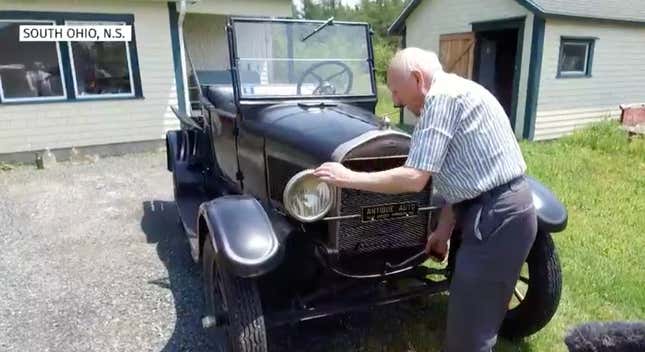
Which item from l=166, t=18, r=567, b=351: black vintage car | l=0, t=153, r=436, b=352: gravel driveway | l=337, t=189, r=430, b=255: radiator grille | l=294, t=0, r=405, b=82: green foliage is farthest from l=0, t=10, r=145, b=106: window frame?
l=294, t=0, r=405, b=82: green foliage

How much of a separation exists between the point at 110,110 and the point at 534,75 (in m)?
8.12

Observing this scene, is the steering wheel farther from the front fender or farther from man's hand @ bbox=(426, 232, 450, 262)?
man's hand @ bbox=(426, 232, 450, 262)

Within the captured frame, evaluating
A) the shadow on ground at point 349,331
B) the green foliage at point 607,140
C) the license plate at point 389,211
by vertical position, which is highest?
the license plate at point 389,211

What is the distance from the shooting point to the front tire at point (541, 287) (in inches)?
104

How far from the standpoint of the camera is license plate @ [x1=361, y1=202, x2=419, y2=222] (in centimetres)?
234

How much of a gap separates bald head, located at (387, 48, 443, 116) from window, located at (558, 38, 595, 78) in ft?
29.8

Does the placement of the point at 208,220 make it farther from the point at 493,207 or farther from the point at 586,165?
the point at 586,165

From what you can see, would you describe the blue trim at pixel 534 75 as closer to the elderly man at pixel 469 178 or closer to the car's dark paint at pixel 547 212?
the car's dark paint at pixel 547 212

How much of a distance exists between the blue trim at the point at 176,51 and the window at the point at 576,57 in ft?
25.1

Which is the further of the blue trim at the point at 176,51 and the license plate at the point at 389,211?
the blue trim at the point at 176,51

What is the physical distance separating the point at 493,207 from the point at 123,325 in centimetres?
250

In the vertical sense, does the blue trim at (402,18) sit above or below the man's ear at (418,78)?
above

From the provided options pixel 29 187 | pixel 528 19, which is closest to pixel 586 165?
pixel 528 19

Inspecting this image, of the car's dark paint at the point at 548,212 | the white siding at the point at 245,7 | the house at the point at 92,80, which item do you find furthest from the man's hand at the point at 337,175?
the white siding at the point at 245,7
